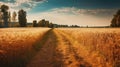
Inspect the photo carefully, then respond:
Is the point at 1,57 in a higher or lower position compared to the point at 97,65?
higher

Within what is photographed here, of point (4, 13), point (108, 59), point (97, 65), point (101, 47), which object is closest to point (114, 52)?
point (108, 59)

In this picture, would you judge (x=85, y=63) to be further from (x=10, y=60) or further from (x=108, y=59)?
(x=10, y=60)

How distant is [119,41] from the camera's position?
14031 millimetres

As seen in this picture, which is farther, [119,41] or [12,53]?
[119,41]

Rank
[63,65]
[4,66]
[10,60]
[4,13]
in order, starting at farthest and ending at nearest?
[4,13]
[63,65]
[10,60]
[4,66]

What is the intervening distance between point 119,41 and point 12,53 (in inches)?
324

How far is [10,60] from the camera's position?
10492 millimetres

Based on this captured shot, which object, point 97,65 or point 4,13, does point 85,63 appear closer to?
point 97,65

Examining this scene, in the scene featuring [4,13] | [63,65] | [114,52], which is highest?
[4,13]

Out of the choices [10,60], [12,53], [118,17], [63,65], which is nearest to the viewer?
[10,60]

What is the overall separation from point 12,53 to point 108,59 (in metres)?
6.32

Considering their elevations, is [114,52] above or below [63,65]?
above

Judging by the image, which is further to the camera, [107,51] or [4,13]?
[4,13]

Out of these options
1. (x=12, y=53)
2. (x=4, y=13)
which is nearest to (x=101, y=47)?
(x=12, y=53)
